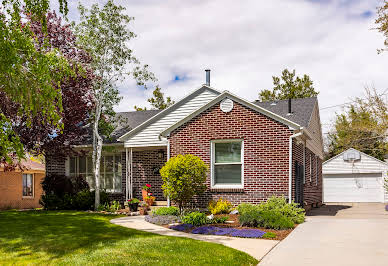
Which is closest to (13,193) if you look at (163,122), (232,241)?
(163,122)

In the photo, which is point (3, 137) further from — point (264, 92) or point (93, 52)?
point (264, 92)

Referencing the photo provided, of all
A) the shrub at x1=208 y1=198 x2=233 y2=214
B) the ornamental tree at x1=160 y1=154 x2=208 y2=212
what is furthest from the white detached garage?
the ornamental tree at x1=160 y1=154 x2=208 y2=212

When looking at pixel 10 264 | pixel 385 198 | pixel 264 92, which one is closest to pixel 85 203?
pixel 10 264

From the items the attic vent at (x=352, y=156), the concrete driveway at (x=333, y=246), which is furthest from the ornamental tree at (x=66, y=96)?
the attic vent at (x=352, y=156)

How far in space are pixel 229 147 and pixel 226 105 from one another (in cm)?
150

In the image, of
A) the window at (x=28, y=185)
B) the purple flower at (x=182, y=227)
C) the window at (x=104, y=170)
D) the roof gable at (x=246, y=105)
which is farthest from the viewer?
the window at (x=28, y=185)

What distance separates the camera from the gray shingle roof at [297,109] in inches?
691

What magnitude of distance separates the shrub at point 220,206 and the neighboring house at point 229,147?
220 millimetres

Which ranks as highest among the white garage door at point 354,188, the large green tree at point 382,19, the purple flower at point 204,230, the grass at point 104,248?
the large green tree at point 382,19

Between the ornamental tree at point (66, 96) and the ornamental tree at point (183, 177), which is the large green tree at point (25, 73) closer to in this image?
the ornamental tree at point (183, 177)

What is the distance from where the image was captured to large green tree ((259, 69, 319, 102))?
1483 inches

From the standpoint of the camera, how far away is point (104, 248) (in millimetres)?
8500

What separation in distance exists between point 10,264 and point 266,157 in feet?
28.9

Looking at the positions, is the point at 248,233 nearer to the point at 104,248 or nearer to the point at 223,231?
the point at 223,231
